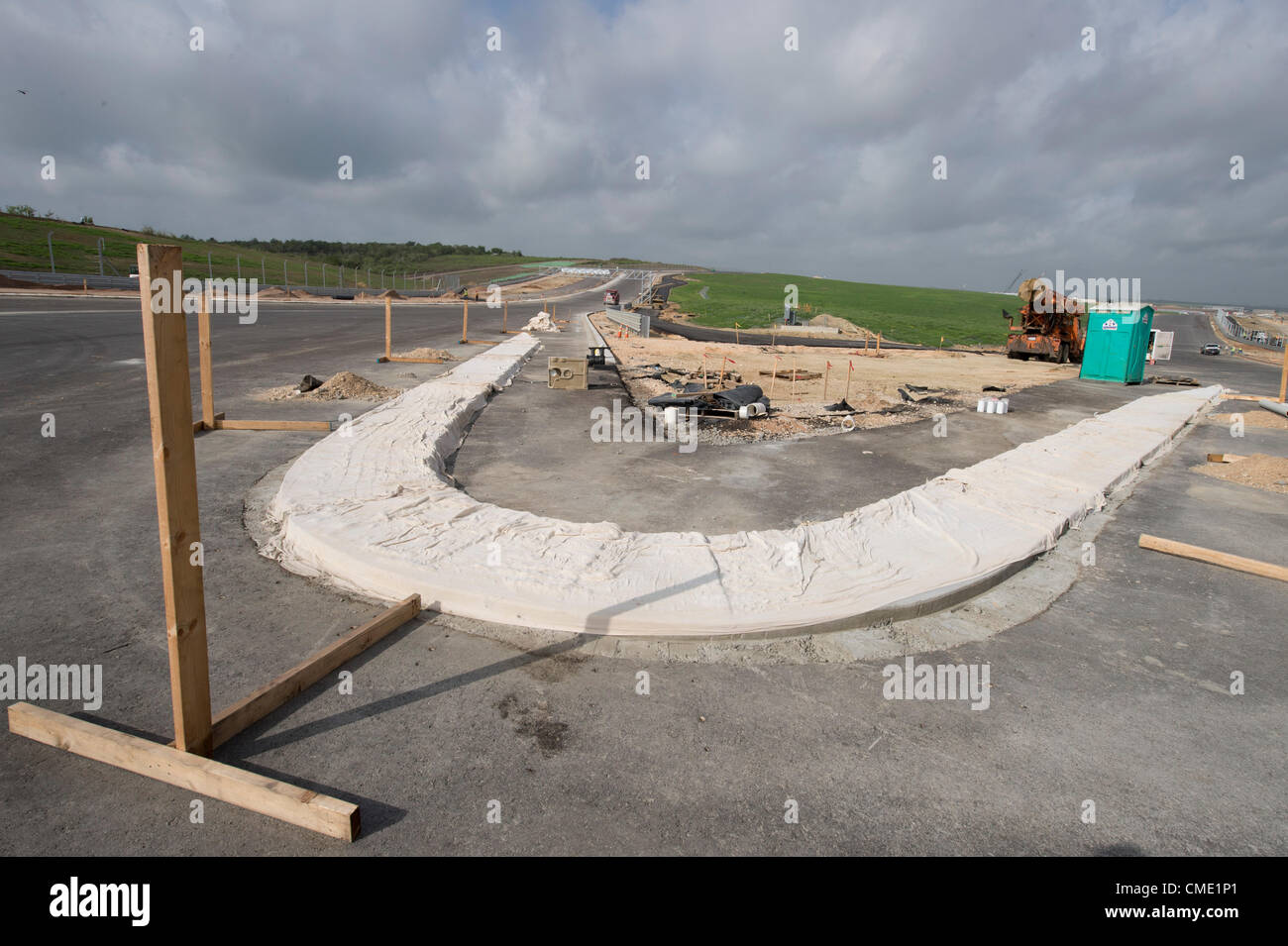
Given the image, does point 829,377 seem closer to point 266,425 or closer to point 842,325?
point 266,425

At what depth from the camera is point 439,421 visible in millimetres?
9875

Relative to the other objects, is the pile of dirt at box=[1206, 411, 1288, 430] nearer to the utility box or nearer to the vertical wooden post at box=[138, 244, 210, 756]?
the utility box

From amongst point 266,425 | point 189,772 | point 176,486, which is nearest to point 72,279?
point 266,425

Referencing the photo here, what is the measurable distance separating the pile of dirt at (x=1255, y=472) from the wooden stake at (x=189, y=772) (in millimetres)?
10720

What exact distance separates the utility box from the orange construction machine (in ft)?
75.4

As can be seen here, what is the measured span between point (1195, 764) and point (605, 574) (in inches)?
128

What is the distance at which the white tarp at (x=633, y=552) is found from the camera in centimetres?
448

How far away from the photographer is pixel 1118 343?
2169 cm

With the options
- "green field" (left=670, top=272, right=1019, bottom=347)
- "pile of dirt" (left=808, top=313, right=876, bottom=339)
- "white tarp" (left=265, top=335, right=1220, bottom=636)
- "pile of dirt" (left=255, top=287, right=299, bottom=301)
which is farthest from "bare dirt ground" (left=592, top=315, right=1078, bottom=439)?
"pile of dirt" (left=255, top=287, right=299, bottom=301)

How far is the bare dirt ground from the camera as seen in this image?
13539 millimetres

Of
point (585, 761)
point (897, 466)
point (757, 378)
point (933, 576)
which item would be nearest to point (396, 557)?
point (585, 761)

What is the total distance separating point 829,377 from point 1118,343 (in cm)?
865
